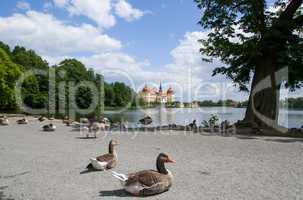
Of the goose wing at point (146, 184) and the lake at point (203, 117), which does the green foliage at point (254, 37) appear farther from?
the goose wing at point (146, 184)

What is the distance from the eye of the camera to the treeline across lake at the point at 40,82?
4791cm

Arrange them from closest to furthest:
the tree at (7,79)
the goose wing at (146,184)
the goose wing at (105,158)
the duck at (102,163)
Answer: the goose wing at (146,184) < the duck at (102,163) < the goose wing at (105,158) < the tree at (7,79)

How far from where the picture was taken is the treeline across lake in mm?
47906

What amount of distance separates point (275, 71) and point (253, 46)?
2.93 meters

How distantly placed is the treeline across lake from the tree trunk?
120 ft

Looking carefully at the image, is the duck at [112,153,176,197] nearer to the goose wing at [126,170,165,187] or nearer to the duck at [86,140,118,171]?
the goose wing at [126,170,165,187]

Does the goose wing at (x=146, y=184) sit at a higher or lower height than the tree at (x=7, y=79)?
lower

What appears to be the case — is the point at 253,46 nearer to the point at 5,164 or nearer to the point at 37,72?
the point at 5,164

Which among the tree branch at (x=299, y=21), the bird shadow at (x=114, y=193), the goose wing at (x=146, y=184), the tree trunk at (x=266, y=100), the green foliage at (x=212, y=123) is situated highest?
the tree branch at (x=299, y=21)

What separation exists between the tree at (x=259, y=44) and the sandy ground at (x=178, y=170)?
7.80 m

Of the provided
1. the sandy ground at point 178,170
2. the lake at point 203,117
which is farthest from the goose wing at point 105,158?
the lake at point 203,117

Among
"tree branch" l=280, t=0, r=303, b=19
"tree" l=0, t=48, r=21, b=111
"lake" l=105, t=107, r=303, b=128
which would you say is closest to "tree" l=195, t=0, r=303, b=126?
"tree branch" l=280, t=0, r=303, b=19

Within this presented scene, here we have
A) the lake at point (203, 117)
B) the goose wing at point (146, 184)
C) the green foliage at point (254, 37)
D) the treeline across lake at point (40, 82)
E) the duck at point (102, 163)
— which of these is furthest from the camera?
the treeline across lake at point (40, 82)

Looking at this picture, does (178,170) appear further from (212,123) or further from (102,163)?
(212,123)
